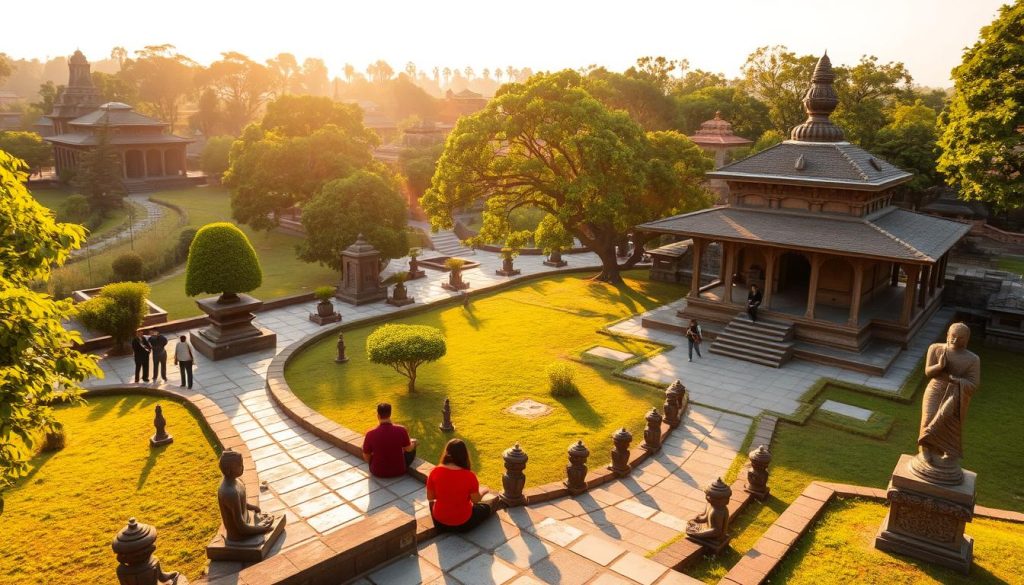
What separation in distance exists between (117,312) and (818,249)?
22562 mm

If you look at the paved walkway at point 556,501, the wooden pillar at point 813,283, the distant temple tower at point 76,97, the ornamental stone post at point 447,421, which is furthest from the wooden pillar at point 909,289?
the distant temple tower at point 76,97

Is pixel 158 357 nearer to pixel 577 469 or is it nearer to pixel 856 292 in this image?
pixel 577 469

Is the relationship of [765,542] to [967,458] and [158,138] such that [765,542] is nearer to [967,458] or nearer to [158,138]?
[967,458]

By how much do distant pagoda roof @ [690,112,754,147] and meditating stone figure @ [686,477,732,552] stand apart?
4983cm

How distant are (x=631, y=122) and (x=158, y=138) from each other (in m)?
50.3

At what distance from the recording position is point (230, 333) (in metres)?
21.6

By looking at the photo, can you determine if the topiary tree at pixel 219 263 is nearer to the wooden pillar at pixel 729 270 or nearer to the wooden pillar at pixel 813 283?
the wooden pillar at pixel 729 270

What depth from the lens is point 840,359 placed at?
69.1 feet

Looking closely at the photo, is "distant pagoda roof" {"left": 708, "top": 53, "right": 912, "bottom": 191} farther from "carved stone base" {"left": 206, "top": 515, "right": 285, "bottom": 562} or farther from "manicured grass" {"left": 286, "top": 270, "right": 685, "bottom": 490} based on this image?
"carved stone base" {"left": 206, "top": 515, "right": 285, "bottom": 562}

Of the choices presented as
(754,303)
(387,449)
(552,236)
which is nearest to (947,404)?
(387,449)

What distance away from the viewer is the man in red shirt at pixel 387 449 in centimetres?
1257

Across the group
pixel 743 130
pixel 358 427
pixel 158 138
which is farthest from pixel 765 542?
pixel 158 138

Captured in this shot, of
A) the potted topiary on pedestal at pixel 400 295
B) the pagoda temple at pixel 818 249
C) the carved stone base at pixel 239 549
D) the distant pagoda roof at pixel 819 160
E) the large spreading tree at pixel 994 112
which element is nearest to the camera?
the carved stone base at pixel 239 549

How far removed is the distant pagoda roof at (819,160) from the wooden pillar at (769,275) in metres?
2.59
